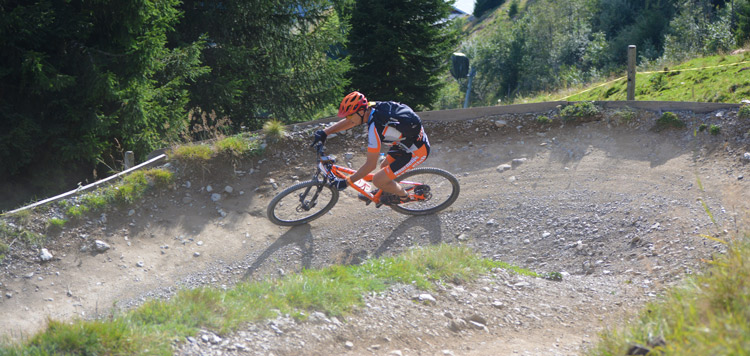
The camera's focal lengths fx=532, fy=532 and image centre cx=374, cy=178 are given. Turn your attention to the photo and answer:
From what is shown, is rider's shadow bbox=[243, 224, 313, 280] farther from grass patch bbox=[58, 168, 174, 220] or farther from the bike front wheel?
grass patch bbox=[58, 168, 174, 220]

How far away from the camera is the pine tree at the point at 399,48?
17.8 m

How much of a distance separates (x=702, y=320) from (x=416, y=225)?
535 cm

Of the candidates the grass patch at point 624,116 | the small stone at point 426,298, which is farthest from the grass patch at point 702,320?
the grass patch at point 624,116

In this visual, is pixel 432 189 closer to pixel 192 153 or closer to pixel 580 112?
pixel 580 112

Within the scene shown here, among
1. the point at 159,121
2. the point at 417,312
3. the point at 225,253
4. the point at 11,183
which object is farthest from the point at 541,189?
the point at 11,183

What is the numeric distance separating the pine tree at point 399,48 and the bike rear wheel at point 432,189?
9.06m

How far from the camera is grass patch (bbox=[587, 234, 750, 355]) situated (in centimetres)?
322

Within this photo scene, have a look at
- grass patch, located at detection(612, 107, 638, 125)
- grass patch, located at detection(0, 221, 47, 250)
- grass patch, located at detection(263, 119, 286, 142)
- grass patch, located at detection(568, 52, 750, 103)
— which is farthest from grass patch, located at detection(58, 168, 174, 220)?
grass patch, located at detection(568, 52, 750, 103)

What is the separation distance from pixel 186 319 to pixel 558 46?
153ft

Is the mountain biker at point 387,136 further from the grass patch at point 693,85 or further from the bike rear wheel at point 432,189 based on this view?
the grass patch at point 693,85

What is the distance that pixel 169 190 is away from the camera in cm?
939

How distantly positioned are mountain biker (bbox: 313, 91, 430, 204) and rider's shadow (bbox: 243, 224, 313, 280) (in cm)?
96

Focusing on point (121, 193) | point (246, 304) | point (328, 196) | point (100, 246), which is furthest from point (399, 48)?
point (246, 304)

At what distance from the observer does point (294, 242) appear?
853cm
